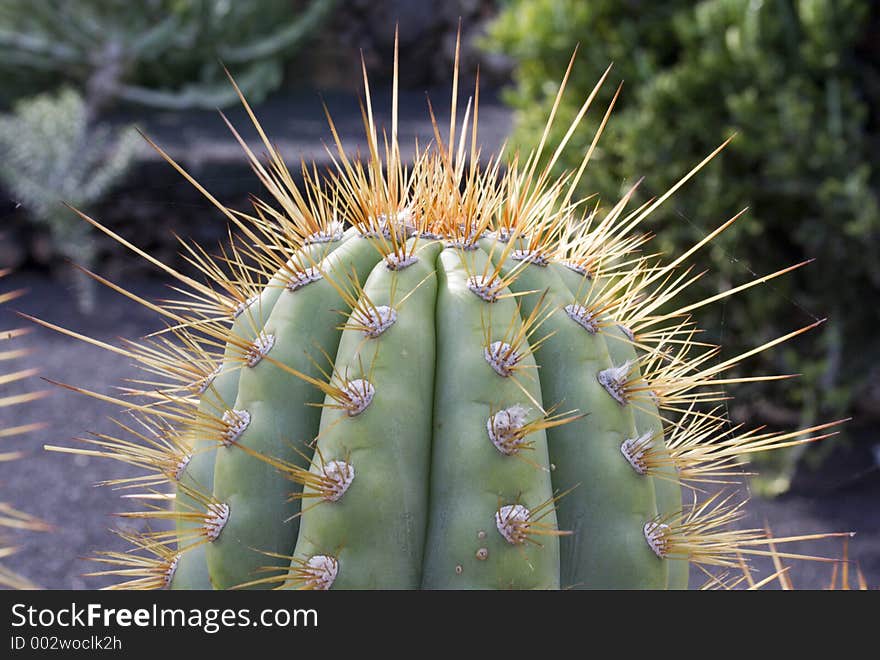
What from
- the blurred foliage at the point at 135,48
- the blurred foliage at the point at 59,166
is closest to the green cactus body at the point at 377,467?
the blurred foliage at the point at 59,166

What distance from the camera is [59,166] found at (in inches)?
197

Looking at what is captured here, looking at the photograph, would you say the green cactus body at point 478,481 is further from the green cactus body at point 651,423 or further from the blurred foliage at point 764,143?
the blurred foliage at point 764,143

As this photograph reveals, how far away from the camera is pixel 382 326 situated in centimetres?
99

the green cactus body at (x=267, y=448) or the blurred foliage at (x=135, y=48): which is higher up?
the blurred foliage at (x=135, y=48)

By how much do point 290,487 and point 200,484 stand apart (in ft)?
0.43

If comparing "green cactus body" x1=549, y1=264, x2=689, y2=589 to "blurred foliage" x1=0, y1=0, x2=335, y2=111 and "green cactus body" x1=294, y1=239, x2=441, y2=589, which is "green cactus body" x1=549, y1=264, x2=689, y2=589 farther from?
"blurred foliage" x1=0, y1=0, x2=335, y2=111

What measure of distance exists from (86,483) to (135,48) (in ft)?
17.3

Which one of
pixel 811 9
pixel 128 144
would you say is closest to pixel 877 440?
pixel 811 9

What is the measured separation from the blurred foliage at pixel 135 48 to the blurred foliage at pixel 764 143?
14.6 ft

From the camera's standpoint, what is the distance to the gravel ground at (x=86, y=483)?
255 cm

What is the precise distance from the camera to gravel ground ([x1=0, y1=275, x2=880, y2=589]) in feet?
8.38

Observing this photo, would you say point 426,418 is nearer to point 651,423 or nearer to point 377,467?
point 377,467

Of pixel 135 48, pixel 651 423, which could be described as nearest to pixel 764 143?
pixel 651 423

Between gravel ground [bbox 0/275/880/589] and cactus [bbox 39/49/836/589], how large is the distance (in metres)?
0.55
